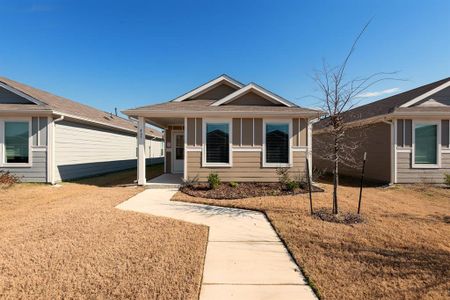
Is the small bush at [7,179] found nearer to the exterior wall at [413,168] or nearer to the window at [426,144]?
the exterior wall at [413,168]

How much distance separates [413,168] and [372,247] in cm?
833

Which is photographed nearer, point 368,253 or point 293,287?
point 293,287

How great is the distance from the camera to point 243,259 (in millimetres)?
3549

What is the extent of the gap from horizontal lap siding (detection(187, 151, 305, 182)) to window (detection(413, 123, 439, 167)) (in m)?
5.09

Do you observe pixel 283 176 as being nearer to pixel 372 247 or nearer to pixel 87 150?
pixel 372 247

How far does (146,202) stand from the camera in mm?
6934

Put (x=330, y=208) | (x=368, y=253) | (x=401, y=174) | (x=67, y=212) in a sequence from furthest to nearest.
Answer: (x=401, y=174) < (x=330, y=208) < (x=67, y=212) < (x=368, y=253)

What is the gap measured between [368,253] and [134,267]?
3523 mm

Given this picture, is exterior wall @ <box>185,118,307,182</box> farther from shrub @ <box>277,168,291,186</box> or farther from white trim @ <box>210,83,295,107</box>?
white trim @ <box>210,83,295,107</box>

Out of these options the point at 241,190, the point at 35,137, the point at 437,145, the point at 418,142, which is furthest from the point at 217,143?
the point at 437,145

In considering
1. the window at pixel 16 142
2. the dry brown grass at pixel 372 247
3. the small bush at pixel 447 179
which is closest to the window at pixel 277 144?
the dry brown grass at pixel 372 247

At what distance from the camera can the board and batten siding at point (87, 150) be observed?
34.8 feet

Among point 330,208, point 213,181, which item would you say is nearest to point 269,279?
point 330,208

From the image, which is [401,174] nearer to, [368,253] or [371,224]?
[371,224]
